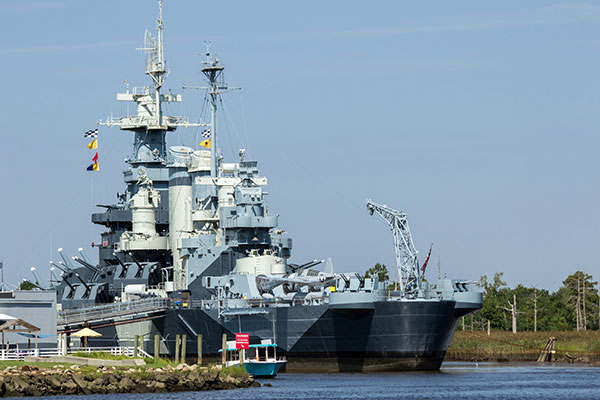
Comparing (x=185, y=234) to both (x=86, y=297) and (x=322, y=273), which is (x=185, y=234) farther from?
(x=322, y=273)

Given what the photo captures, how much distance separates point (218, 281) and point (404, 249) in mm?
12234

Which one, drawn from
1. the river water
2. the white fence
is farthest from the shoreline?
the white fence

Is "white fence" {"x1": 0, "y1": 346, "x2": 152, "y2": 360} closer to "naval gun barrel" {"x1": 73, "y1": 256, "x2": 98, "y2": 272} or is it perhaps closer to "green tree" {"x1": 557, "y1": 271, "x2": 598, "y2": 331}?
"naval gun barrel" {"x1": 73, "y1": 256, "x2": 98, "y2": 272}

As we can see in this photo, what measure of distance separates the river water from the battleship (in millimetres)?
2419

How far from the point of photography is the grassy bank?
308 ft

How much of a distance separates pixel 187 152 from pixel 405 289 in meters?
26.2

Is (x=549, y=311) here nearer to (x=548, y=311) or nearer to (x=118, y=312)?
(x=548, y=311)

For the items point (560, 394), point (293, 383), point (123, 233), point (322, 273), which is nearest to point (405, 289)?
point (322, 273)

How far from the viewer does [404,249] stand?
77.6 meters

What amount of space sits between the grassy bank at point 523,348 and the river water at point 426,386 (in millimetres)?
14183

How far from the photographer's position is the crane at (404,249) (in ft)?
250

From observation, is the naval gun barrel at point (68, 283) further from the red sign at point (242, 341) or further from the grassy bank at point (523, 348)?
the grassy bank at point (523, 348)

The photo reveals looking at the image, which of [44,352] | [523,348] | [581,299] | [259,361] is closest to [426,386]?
[259,361]

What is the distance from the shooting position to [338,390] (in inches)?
2479
